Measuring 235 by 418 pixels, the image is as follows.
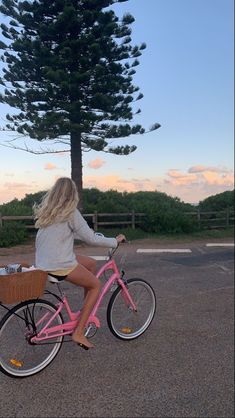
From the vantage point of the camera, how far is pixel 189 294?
1374 centimetres

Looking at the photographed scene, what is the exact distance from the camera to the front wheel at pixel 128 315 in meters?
2.98

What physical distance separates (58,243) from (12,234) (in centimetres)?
33

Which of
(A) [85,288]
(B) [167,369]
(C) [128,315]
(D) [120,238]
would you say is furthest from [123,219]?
(B) [167,369]

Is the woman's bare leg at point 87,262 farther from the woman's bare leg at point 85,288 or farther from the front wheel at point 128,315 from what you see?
the front wheel at point 128,315

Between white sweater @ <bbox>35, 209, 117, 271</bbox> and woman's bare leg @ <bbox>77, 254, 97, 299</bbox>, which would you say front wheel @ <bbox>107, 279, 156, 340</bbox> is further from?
white sweater @ <bbox>35, 209, 117, 271</bbox>

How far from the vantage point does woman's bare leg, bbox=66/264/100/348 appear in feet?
5.18

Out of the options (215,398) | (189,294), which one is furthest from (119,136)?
(215,398)

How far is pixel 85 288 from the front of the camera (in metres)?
1.92

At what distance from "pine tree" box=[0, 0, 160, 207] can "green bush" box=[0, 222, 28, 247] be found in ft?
0.91

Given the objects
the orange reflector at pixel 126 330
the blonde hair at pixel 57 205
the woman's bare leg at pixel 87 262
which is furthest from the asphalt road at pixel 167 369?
the blonde hair at pixel 57 205

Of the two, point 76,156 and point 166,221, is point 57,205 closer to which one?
point 76,156

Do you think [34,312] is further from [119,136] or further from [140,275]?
[140,275]

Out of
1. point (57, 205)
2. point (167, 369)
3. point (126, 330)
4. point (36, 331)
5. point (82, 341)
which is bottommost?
point (167, 369)

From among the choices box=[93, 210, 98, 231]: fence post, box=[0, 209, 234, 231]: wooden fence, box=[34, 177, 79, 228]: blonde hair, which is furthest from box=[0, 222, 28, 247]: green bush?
box=[93, 210, 98, 231]: fence post
